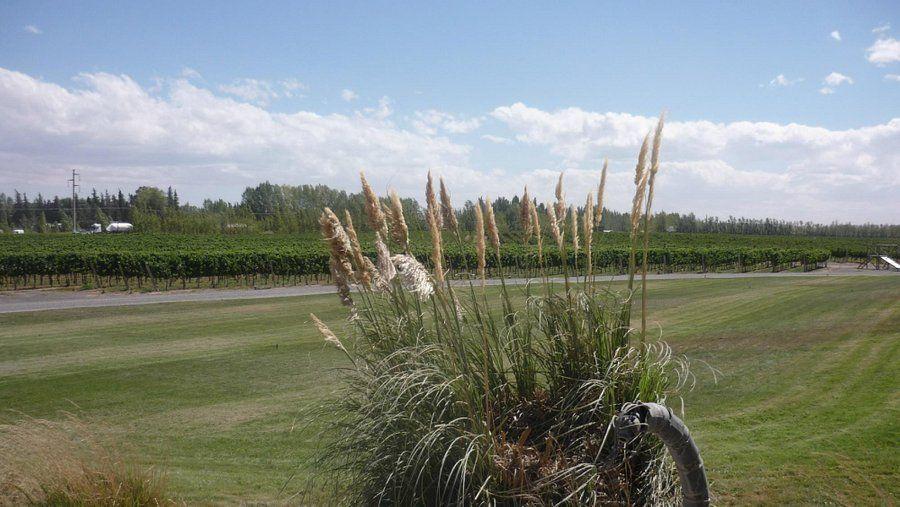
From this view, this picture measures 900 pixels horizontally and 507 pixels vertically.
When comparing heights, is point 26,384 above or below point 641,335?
below

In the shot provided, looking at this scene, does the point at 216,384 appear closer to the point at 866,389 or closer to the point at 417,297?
the point at 417,297

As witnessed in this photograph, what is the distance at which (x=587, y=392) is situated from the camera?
12.0ft

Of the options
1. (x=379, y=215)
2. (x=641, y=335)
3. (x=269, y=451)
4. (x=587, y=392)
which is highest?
(x=379, y=215)

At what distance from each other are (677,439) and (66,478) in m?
4.62

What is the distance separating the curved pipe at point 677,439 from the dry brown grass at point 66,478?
13.3 feet

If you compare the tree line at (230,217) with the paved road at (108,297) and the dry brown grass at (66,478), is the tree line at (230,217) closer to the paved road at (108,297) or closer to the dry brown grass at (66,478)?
the paved road at (108,297)

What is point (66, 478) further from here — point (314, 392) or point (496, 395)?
point (314, 392)

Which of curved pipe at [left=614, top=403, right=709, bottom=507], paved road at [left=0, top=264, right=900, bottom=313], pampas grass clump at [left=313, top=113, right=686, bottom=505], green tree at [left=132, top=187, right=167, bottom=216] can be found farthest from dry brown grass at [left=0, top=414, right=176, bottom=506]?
green tree at [left=132, top=187, right=167, bottom=216]

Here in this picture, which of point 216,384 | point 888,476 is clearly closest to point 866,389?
point 888,476

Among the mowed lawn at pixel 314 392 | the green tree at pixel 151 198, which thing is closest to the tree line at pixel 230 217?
the green tree at pixel 151 198

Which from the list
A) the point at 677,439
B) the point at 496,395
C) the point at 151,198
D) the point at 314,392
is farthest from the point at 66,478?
the point at 151,198

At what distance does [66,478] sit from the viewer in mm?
4980

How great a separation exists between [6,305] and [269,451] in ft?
95.9

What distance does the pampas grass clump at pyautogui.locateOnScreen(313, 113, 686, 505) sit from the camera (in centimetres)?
340
